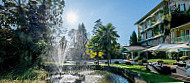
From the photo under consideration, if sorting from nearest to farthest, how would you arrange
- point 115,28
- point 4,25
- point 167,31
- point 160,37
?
point 4,25
point 115,28
point 167,31
point 160,37

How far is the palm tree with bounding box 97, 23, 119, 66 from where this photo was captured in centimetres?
2188

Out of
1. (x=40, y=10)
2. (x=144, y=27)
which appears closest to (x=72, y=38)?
(x=40, y=10)

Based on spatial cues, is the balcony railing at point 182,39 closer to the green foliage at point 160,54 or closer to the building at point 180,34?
the building at point 180,34

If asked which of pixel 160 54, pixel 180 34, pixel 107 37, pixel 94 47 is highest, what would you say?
pixel 180 34

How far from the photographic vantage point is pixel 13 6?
602 centimetres

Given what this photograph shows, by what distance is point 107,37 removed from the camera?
72.5 ft

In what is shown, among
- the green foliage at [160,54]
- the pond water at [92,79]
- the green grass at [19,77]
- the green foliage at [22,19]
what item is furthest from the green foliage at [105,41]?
the green foliage at [22,19]

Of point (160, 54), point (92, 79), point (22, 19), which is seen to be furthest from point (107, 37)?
point (22, 19)

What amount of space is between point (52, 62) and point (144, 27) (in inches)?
1229

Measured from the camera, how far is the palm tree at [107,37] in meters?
21.9

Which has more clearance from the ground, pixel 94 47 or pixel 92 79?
pixel 94 47

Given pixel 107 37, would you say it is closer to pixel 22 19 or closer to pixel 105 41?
pixel 105 41

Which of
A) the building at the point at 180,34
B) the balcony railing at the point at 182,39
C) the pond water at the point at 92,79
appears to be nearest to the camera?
the pond water at the point at 92,79

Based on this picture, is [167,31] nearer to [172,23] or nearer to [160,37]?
[172,23]
